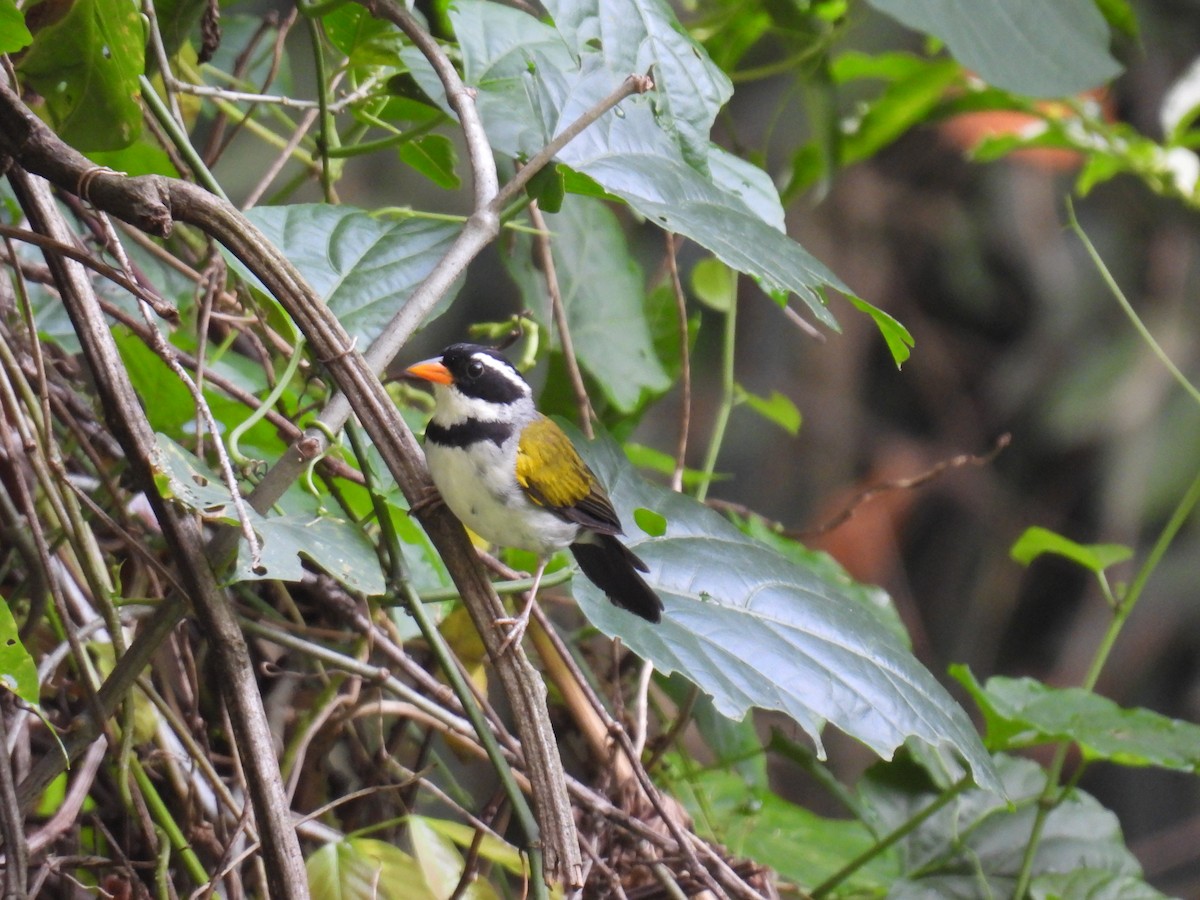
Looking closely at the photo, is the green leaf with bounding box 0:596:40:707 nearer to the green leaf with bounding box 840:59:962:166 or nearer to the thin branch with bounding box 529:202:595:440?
the thin branch with bounding box 529:202:595:440

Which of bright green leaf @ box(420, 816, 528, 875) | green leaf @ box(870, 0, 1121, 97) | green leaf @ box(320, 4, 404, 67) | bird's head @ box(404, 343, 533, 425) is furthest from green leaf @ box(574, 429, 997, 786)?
green leaf @ box(870, 0, 1121, 97)

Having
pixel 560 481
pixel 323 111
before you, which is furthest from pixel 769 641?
pixel 323 111

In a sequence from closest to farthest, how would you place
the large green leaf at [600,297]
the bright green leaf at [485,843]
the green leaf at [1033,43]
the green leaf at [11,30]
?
1. the green leaf at [11,30]
2. the bright green leaf at [485,843]
3. the green leaf at [1033,43]
4. the large green leaf at [600,297]

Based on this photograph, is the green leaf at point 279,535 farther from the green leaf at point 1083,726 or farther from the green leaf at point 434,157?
the green leaf at point 1083,726

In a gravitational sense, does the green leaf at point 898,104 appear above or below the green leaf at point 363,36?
below

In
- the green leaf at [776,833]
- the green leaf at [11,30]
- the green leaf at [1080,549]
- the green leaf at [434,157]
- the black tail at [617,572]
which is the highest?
the green leaf at [11,30]

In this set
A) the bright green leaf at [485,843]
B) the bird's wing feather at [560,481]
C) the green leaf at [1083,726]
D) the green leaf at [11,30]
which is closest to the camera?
the green leaf at [11,30]

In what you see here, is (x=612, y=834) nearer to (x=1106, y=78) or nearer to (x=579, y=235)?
(x=579, y=235)

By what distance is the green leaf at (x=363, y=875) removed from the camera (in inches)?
66.7

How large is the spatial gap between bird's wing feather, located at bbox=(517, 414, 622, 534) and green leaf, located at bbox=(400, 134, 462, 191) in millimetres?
552

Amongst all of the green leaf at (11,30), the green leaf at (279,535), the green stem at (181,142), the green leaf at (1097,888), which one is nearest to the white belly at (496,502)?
the green leaf at (279,535)

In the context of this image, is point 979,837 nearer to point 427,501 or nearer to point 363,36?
point 427,501

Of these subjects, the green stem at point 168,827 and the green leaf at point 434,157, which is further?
the green leaf at point 434,157

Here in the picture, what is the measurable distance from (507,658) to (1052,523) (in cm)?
628
